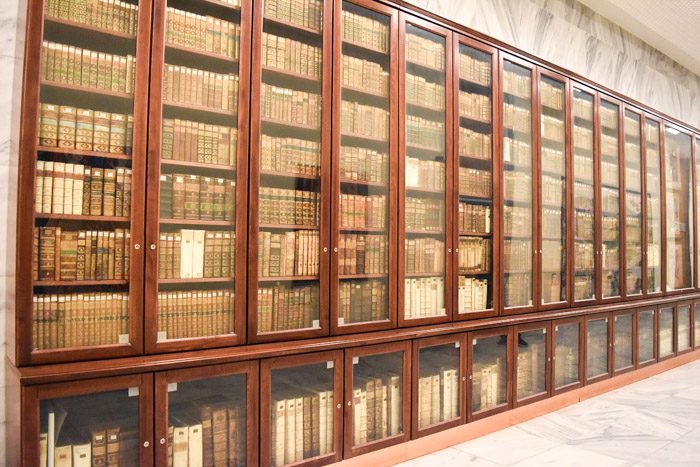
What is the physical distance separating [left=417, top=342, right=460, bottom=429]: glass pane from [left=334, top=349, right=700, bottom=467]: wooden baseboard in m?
0.12

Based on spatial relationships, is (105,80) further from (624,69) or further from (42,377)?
(624,69)

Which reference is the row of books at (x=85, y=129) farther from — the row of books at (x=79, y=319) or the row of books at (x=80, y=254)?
the row of books at (x=79, y=319)

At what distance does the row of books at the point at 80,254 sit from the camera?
83.6 inches

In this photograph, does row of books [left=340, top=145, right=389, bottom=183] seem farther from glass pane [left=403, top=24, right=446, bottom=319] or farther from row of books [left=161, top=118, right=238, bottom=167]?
row of books [left=161, top=118, right=238, bottom=167]

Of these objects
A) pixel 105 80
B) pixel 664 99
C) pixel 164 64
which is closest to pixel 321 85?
pixel 164 64

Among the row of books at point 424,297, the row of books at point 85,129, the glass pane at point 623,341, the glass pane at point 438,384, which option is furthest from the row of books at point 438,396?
the glass pane at point 623,341

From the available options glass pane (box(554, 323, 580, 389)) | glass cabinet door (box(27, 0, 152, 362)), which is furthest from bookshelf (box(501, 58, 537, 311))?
glass cabinet door (box(27, 0, 152, 362))

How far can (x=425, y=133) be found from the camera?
3.46 m

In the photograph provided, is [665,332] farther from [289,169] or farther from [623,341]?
[289,169]

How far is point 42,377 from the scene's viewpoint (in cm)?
199

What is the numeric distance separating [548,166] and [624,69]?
203 centimetres

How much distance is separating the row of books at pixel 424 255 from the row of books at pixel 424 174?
0.37 m

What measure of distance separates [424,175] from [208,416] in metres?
2.01

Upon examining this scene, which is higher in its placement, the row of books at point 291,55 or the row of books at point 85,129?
the row of books at point 291,55
